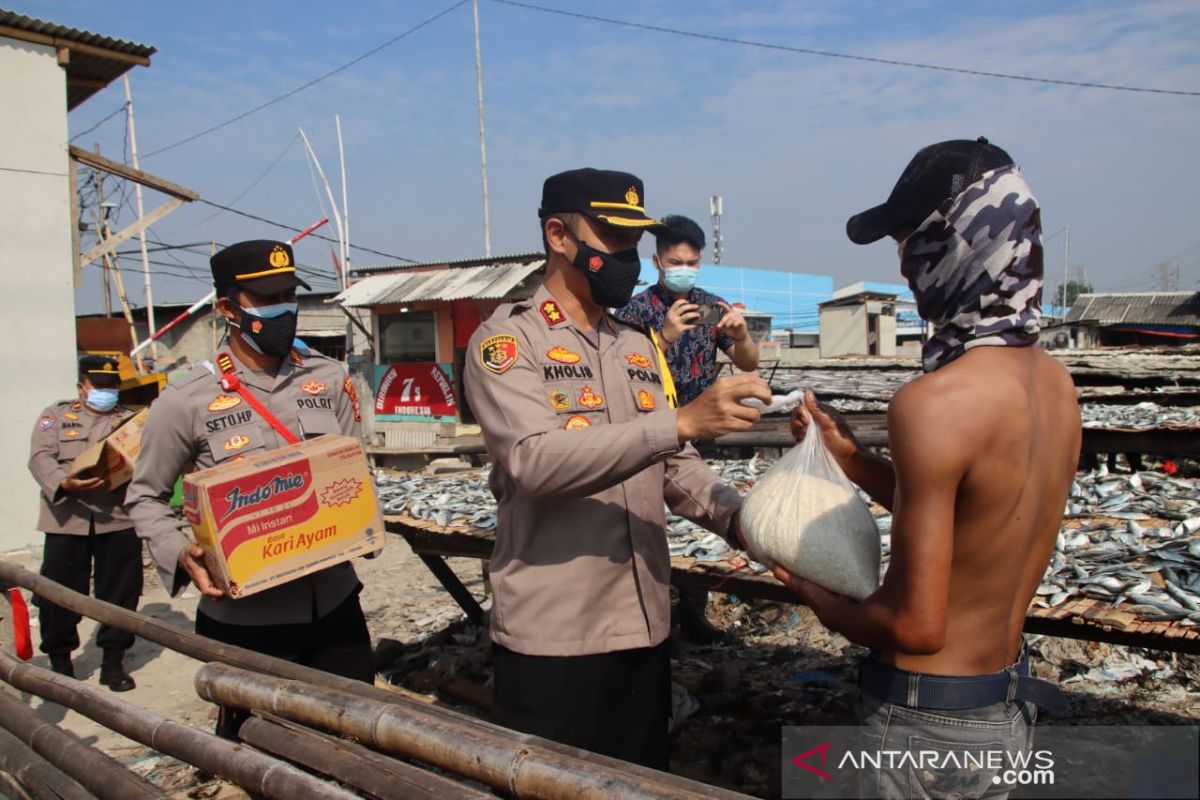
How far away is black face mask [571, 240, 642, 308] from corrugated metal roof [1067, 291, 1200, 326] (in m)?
33.1

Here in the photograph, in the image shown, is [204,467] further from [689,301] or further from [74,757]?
[689,301]

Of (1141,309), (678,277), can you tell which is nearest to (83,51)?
(678,277)

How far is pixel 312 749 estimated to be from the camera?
97.0 inches

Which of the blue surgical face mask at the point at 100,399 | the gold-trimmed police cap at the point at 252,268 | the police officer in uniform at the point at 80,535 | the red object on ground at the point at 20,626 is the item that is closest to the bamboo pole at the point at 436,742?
the gold-trimmed police cap at the point at 252,268

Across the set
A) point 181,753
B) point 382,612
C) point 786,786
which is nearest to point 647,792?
point 786,786

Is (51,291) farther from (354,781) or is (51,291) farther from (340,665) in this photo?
(354,781)

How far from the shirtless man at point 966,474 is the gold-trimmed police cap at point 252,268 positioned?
2.36 metres

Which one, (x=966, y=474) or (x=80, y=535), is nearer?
(x=966, y=474)

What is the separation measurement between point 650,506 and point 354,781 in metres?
1.11

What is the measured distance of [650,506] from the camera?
252 centimetres

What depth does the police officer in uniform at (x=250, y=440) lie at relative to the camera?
10.2 feet

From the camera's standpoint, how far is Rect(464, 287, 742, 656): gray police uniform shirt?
221cm

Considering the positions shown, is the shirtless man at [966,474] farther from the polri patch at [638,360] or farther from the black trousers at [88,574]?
the black trousers at [88,574]

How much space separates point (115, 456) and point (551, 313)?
4624mm
